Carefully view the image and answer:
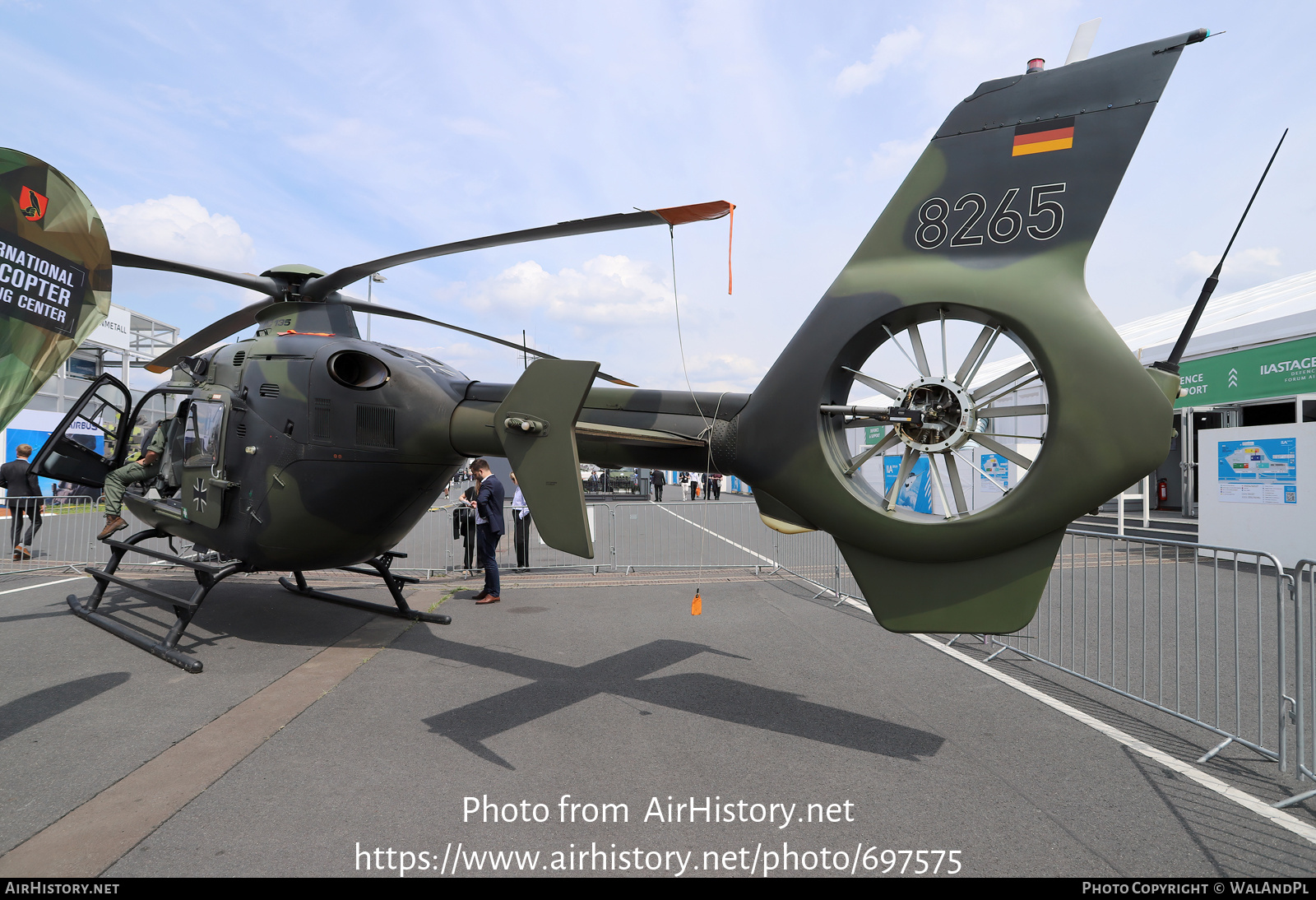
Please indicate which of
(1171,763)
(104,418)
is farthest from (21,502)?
(1171,763)

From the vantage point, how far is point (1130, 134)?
3354mm

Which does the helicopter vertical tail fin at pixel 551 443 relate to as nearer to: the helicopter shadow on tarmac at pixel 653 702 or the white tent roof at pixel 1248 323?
the helicopter shadow on tarmac at pixel 653 702

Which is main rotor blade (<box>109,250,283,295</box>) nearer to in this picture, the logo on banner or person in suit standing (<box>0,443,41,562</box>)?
the logo on banner

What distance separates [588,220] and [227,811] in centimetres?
405

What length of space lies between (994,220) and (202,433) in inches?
Result: 281

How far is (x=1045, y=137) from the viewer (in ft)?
11.7

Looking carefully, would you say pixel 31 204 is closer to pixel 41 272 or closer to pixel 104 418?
pixel 41 272

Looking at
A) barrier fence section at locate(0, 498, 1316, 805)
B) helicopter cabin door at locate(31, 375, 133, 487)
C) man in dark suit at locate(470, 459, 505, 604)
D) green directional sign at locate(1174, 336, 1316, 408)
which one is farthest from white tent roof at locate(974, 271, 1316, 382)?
helicopter cabin door at locate(31, 375, 133, 487)

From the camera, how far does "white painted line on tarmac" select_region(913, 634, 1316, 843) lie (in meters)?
3.58

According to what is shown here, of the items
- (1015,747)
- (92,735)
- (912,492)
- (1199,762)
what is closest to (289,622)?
(92,735)

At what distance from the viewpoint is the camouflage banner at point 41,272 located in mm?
3068

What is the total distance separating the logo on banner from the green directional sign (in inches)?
664

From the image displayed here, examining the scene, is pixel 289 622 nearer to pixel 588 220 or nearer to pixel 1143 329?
pixel 588 220

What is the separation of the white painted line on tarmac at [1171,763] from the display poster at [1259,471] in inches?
378
